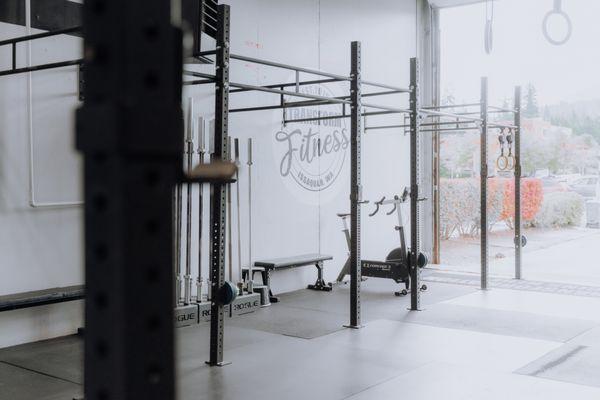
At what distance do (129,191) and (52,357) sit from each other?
399cm

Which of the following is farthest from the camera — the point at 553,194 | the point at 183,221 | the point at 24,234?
the point at 553,194

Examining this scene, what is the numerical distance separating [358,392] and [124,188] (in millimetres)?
3137

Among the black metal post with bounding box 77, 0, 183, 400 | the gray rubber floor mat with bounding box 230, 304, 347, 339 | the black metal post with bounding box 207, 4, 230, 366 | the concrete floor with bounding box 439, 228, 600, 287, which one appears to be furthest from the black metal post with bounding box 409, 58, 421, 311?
the black metal post with bounding box 77, 0, 183, 400

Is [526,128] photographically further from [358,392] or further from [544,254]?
[358,392]

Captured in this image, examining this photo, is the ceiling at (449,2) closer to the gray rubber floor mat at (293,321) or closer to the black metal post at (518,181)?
the black metal post at (518,181)

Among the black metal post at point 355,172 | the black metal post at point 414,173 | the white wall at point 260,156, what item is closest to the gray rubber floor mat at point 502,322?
the black metal post at point 414,173

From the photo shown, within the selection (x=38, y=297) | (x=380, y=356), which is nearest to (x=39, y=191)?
(x=38, y=297)

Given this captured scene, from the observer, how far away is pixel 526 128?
9.20m

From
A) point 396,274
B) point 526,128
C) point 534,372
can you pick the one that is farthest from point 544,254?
point 534,372

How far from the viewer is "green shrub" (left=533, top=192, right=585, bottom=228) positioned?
28.9ft

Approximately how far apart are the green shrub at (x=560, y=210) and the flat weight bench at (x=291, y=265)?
367 cm

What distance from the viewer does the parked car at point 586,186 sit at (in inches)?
340

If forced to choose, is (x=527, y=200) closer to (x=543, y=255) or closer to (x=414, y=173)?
(x=543, y=255)

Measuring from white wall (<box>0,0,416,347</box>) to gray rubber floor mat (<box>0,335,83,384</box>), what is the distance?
145mm
